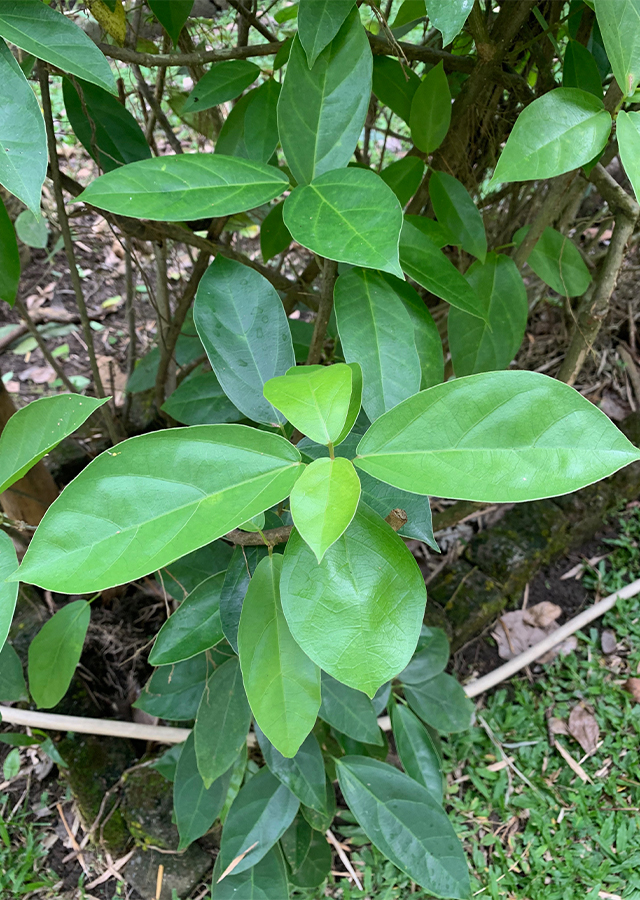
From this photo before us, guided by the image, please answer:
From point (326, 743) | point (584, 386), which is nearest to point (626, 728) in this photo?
point (326, 743)

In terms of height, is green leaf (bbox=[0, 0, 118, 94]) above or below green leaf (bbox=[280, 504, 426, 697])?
above

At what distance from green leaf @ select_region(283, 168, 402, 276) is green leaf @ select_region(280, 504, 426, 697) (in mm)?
206

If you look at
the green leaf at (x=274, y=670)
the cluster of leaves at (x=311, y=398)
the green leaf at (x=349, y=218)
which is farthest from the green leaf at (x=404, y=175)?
the green leaf at (x=274, y=670)

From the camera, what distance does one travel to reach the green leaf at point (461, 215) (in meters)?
0.76

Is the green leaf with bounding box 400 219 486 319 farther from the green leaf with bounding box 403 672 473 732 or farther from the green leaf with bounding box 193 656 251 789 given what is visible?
the green leaf with bounding box 403 672 473 732

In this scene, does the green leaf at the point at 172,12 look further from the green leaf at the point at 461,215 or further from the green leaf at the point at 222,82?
the green leaf at the point at 461,215

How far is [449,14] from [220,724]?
803mm

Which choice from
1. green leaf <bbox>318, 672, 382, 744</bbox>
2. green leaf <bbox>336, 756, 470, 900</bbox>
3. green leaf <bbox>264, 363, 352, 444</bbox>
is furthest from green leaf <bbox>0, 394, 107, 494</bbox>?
green leaf <bbox>336, 756, 470, 900</bbox>

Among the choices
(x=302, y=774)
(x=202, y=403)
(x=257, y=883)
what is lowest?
(x=257, y=883)

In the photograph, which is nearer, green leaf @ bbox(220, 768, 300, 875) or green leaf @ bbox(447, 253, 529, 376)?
green leaf @ bbox(447, 253, 529, 376)

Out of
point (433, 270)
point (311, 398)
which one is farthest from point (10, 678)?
point (433, 270)

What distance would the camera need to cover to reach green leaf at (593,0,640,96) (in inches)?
19.3

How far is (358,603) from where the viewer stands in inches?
18.1

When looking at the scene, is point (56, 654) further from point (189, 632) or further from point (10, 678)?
point (189, 632)
